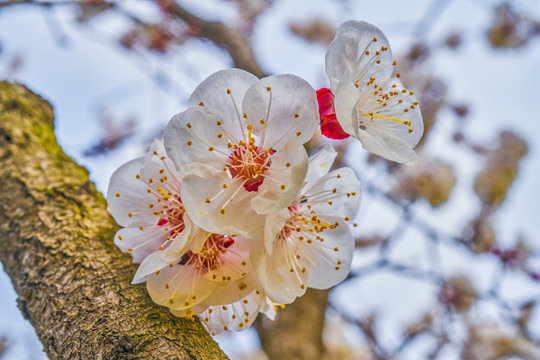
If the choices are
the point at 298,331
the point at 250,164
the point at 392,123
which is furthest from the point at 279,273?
the point at 298,331

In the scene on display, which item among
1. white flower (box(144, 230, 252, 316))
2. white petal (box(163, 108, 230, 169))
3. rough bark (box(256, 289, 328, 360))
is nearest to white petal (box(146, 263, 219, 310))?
white flower (box(144, 230, 252, 316))

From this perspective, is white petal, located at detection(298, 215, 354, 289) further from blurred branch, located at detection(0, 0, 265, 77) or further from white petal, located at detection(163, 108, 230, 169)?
blurred branch, located at detection(0, 0, 265, 77)

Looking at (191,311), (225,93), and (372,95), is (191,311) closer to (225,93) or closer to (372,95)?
(225,93)

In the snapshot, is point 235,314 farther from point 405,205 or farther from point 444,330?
point 444,330

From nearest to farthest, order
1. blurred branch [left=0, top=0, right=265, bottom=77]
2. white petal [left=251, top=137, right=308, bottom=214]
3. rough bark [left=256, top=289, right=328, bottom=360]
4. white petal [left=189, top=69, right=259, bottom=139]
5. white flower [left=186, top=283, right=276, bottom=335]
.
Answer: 1. white petal [left=251, top=137, right=308, bottom=214]
2. white petal [left=189, top=69, right=259, bottom=139]
3. white flower [left=186, top=283, right=276, bottom=335]
4. rough bark [left=256, top=289, right=328, bottom=360]
5. blurred branch [left=0, top=0, right=265, bottom=77]

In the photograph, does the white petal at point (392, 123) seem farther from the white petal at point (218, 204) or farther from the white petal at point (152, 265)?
the white petal at point (152, 265)

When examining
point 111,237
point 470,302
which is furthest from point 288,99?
point 470,302

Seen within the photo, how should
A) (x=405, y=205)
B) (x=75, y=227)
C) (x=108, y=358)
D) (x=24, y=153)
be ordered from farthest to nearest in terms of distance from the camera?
(x=405, y=205), (x=24, y=153), (x=75, y=227), (x=108, y=358)
